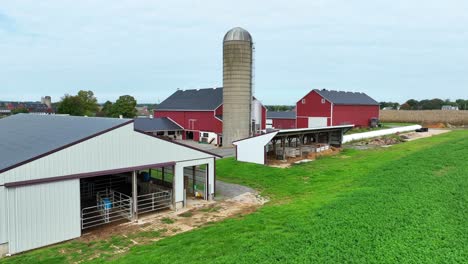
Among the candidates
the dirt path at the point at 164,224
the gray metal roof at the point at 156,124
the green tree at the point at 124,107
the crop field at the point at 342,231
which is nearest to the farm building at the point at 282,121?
the gray metal roof at the point at 156,124

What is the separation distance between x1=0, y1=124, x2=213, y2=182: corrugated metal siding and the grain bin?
22.4m

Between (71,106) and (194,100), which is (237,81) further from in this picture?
(71,106)

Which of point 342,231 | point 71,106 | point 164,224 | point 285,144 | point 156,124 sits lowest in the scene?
point 164,224

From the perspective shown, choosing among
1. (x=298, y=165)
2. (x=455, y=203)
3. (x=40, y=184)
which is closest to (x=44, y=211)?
(x=40, y=184)

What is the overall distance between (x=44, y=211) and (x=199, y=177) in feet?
33.3

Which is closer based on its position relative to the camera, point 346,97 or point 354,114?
point 354,114

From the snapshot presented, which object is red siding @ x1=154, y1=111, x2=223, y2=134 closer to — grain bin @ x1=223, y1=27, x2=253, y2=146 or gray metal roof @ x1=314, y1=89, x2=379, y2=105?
grain bin @ x1=223, y1=27, x2=253, y2=146

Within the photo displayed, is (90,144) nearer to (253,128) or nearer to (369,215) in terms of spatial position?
(369,215)

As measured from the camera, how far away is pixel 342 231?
11219mm

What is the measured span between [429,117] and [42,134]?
81553 millimetres

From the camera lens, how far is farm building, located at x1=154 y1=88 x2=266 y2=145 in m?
43.8

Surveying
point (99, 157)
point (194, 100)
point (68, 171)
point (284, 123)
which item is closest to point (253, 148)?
point (99, 157)

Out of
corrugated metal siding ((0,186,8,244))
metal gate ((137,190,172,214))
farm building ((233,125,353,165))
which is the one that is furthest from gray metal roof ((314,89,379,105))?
corrugated metal siding ((0,186,8,244))

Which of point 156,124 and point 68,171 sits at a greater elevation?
point 156,124
